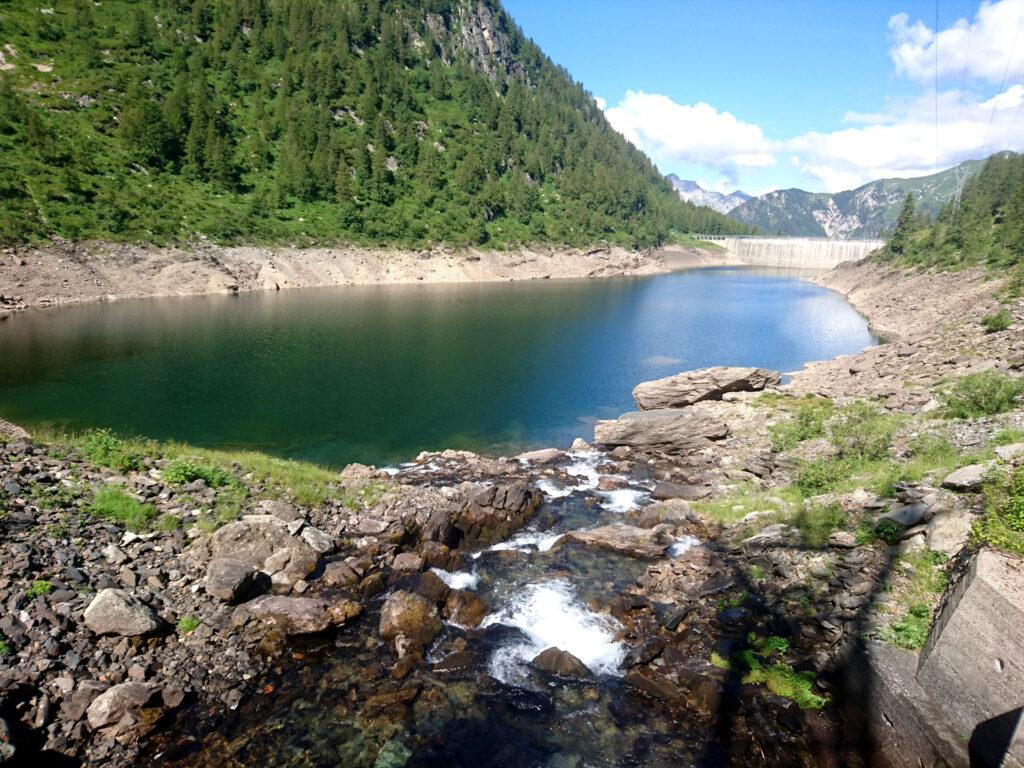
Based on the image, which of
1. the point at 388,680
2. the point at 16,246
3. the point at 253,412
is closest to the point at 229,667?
the point at 388,680

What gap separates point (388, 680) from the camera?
12086 millimetres

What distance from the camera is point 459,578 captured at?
1659 centimetres

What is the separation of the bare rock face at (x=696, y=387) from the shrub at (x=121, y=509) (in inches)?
1077

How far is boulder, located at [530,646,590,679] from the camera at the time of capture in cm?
1252

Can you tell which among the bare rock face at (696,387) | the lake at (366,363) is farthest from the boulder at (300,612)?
the bare rock face at (696,387)

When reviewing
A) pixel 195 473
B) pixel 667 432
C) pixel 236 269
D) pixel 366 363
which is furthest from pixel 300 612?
pixel 236 269

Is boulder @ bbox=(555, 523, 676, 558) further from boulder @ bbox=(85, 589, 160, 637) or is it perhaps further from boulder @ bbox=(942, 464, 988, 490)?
boulder @ bbox=(85, 589, 160, 637)

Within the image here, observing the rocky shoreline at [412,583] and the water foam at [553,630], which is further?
the water foam at [553,630]

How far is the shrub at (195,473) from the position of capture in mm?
17052

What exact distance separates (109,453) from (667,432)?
24.7 metres

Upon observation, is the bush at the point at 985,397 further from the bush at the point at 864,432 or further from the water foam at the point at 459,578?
the water foam at the point at 459,578

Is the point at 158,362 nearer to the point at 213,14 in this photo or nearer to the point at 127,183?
the point at 127,183

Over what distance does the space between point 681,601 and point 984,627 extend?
7267 mm

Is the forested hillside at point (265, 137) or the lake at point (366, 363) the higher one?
the forested hillside at point (265, 137)
